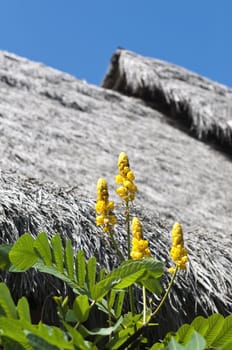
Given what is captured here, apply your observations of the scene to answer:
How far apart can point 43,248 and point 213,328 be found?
10.8 inches

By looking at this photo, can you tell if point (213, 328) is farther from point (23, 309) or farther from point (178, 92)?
point (178, 92)

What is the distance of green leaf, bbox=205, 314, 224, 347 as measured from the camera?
2.66 ft

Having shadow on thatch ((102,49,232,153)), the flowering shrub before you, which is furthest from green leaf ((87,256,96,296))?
shadow on thatch ((102,49,232,153))

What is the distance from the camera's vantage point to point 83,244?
1.54 meters

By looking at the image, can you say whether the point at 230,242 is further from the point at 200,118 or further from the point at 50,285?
the point at 200,118

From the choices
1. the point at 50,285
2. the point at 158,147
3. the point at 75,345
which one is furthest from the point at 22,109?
the point at 75,345

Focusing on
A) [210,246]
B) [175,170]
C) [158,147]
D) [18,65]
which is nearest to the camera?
[210,246]

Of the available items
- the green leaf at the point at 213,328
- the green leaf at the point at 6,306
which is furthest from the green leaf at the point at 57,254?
the green leaf at the point at 213,328

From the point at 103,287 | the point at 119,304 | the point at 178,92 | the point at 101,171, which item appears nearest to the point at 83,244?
the point at 119,304

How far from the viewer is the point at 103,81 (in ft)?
17.0

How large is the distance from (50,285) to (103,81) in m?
3.92

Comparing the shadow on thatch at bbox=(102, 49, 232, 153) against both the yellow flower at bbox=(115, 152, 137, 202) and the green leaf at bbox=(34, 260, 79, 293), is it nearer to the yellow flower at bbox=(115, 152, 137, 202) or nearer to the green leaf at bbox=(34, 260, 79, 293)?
the yellow flower at bbox=(115, 152, 137, 202)

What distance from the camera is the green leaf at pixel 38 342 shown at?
0.66 meters

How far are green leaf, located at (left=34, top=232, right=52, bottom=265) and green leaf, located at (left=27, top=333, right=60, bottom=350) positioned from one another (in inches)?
8.0
